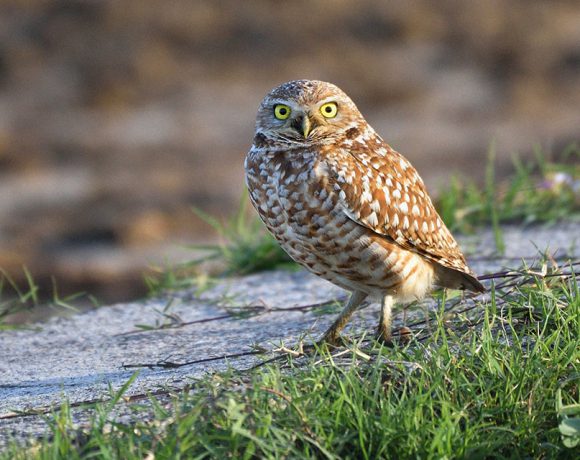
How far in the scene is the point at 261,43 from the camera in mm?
10508

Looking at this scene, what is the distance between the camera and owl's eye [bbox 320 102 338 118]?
382 cm

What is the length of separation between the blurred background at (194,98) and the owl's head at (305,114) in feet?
14.1

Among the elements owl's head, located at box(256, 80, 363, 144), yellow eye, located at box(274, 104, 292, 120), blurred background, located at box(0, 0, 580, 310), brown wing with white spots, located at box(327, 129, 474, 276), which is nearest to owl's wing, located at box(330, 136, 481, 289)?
brown wing with white spots, located at box(327, 129, 474, 276)

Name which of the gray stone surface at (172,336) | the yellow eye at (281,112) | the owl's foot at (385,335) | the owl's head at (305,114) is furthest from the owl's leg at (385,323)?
the yellow eye at (281,112)

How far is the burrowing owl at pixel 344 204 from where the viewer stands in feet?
11.8

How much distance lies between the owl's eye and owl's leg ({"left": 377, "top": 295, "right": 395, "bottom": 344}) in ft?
2.32

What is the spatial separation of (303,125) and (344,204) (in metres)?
0.36

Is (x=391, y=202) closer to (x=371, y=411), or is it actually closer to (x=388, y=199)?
(x=388, y=199)

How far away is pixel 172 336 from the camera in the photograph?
13.8 feet

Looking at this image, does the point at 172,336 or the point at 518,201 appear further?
the point at 518,201

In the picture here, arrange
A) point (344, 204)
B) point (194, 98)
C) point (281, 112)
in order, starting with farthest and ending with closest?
point (194, 98) < point (281, 112) < point (344, 204)

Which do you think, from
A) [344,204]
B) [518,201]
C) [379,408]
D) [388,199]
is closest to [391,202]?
[388,199]

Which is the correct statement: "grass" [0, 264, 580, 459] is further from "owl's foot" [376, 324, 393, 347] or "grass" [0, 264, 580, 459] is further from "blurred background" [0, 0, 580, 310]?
"blurred background" [0, 0, 580, 310]

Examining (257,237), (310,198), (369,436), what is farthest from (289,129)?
(257,237)
